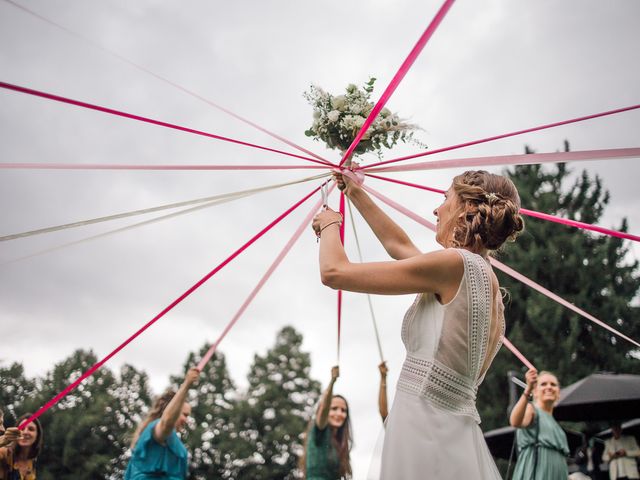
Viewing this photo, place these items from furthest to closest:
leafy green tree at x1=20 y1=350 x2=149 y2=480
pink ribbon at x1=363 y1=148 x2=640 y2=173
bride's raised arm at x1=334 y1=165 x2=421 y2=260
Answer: leafy green tree at x1=20 y1=350 x2=149 y2=480
bride's raised arm at x1=334 y1=165 x2=421 y2=260
pink ribbon at x1=363 y1=148 x2=640 y2=173

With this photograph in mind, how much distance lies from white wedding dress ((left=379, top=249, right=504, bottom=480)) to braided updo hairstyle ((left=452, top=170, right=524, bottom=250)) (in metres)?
0.12

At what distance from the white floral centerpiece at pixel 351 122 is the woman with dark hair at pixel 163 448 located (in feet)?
8.64

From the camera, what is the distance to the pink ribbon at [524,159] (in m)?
2.46

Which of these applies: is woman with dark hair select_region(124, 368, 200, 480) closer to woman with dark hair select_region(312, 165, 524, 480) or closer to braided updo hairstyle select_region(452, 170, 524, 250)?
woman with dark hair select_region(312, 165, 524, 480)

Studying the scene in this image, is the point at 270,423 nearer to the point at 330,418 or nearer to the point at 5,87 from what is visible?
the point at 330,418

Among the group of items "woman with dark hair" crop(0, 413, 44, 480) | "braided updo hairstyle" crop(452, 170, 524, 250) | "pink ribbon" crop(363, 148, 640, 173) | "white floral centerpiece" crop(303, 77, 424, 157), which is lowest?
"woman with dark hair" crop(0, 413, 44, 480)

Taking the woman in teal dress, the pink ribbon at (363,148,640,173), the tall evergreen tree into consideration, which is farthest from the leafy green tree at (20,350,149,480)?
the pink ribbon at (363,148,640,173)

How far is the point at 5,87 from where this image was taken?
7.27ft

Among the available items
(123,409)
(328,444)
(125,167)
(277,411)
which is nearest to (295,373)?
(277,411)

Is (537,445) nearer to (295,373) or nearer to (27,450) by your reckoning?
(27,450)

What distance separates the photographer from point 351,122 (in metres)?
3.21

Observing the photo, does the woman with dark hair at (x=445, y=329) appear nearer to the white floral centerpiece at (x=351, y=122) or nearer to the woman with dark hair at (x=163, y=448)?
the white floral centerpiece at (x=351, y=122)

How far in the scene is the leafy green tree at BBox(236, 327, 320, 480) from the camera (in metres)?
30.2

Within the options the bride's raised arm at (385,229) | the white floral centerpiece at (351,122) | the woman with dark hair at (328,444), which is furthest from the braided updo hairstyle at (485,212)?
the woman with dark hair at (328,444)
